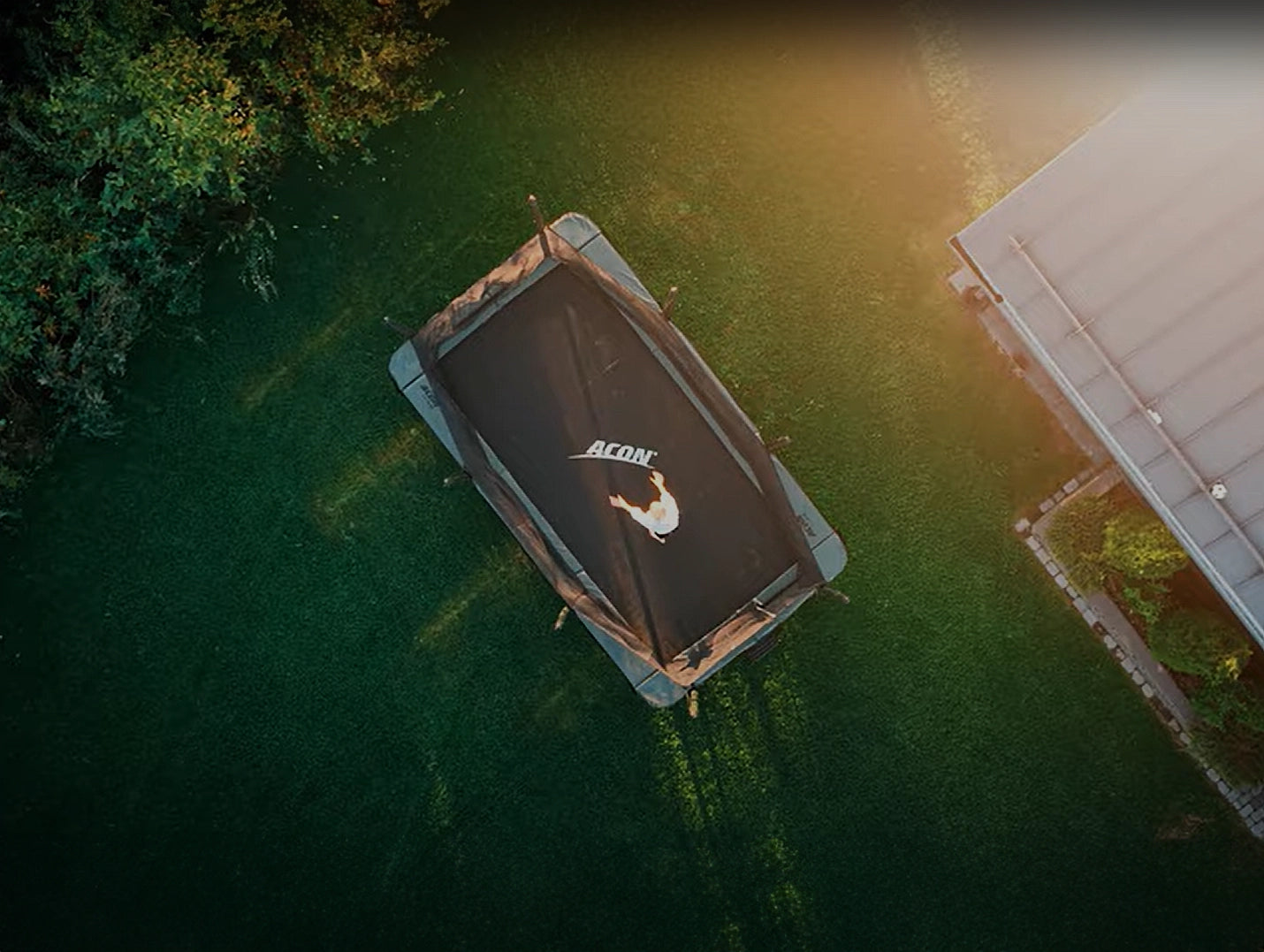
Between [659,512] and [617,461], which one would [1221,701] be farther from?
[617,461]

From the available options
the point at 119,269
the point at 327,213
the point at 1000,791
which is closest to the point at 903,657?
the point at 1000,791

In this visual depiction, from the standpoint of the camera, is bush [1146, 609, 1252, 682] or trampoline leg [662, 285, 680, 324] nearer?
bush [1146, 609, 1252, 682]

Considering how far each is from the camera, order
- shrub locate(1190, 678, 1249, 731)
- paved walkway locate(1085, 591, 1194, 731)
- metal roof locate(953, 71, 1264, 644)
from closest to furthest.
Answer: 1. metal roof locate(953, 71, 1264, 644)
2. shrub locate(1190, 678, 1249, 731)
3. paved walkway locate(1085, 591, 1194, 731)

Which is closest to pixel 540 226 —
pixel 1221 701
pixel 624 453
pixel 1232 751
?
pixel 624 453

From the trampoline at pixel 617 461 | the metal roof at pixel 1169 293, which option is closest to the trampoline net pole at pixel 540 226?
the trampoline at pixel 617 461

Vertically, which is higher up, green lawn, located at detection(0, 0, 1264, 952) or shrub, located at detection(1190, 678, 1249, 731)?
green lawn, located at detection(0, 0, 1264, 952)

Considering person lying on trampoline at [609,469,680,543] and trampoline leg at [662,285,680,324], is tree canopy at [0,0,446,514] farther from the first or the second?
person lying on trampoline at [609,469,680,543]

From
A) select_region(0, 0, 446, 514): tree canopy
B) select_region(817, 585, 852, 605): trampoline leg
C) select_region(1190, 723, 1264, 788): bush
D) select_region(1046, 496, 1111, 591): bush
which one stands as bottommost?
select_region(1190, 723, 1264, 788): bush

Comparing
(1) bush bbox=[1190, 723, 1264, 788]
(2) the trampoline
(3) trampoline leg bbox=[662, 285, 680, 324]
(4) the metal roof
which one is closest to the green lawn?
(1) bush bbox=[1190, 723, 1264, 788]
